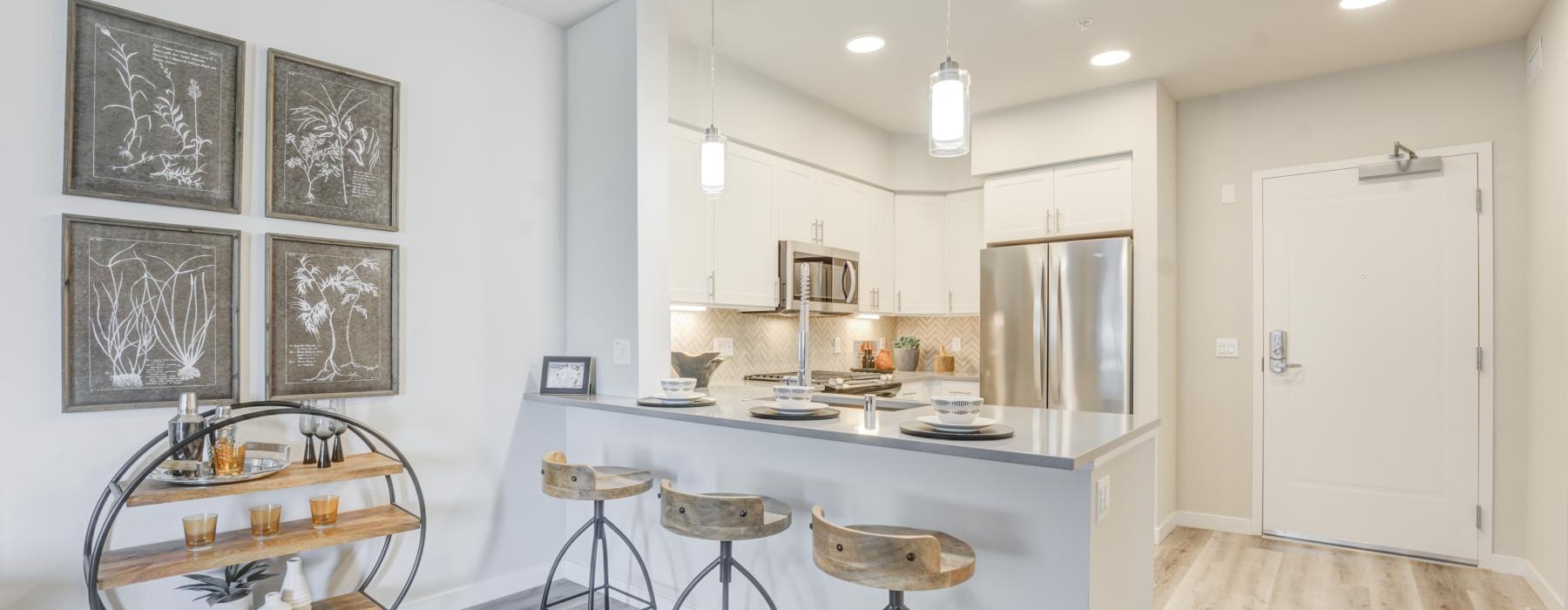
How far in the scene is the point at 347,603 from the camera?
254 cm

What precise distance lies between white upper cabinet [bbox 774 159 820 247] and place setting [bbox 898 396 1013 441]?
2.29 metres

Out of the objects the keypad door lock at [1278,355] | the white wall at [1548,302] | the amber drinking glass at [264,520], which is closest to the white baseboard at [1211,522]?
the keypad door lock at [1278,355]

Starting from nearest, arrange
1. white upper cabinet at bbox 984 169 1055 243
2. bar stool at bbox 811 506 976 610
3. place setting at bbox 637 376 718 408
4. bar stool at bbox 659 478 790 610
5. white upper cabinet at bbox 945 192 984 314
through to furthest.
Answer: bar stool at bbox 811 506 976 610 < bar stool at bbox 659 478 790 610 < place setting at bbox 637 376 718 408 < white upper cabinet at bbox 984 169 1055 243 < white upper cabinet at bbox 945 192 984 314

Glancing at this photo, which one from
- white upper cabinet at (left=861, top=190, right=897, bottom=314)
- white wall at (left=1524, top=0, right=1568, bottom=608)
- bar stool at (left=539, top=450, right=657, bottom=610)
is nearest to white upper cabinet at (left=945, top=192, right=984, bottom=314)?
white upper cabinet at (left=861, top=190, right=897, bottom=314)

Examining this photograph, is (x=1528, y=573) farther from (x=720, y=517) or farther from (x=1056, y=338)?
(x=720, y=517)

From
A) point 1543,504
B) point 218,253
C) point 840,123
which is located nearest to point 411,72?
point 218,253

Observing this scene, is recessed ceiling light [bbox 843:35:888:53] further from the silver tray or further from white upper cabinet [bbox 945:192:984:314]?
the silver tray

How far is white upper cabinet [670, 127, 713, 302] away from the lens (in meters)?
3.57

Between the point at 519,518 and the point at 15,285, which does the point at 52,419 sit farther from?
the point at 519,518

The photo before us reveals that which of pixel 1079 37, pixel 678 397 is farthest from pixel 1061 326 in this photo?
pixel 678 397

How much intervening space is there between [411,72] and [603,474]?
171 centimetres

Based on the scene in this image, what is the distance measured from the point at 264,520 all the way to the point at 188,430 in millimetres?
375

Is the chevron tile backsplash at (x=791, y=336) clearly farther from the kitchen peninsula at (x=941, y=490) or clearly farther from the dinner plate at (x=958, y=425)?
the dinner plate at (x=958, y=425)

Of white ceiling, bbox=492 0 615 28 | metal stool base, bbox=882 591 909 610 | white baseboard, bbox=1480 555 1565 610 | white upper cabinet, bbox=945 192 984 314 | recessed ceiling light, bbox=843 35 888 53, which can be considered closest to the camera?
metal stool base, bbox=882 591 909 610
